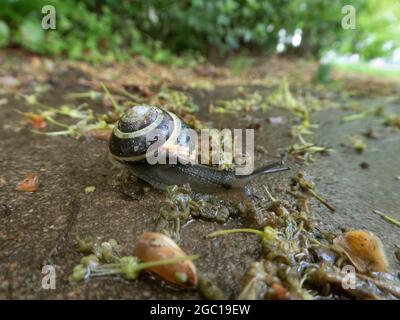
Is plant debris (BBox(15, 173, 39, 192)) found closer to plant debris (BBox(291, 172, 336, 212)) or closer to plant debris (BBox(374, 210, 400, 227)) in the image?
plant debris (BBox(291, 172, 336, 212))

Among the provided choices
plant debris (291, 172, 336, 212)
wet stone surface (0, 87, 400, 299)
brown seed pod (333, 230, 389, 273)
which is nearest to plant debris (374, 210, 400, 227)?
wet stone surface (0, 87, 400, 299)

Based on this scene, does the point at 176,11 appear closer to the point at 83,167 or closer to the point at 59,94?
the point at 59,94

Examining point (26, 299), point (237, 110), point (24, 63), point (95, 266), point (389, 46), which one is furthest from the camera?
point (389, 46)

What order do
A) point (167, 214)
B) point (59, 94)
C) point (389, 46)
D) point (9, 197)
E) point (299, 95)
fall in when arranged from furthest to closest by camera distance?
point (389, 46)
point (299, 95)
point (59, 94)
point (9, 197)
point (167, 214)

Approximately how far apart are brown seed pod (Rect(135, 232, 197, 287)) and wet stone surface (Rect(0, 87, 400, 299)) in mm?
49

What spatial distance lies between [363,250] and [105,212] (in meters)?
1.22

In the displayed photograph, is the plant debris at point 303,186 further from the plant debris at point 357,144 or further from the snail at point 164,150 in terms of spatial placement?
the plant debris at point 357,144

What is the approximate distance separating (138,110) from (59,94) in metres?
2.30

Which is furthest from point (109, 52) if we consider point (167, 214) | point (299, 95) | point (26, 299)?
point (26, 299)

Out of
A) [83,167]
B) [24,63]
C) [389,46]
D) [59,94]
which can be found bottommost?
[83,167]

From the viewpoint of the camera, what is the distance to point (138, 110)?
Result: 1.99m

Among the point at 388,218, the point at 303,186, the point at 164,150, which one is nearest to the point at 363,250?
the point at 388,218

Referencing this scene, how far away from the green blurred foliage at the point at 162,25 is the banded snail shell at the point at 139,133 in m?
3.86

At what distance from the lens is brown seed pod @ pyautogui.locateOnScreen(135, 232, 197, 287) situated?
1416 mm
